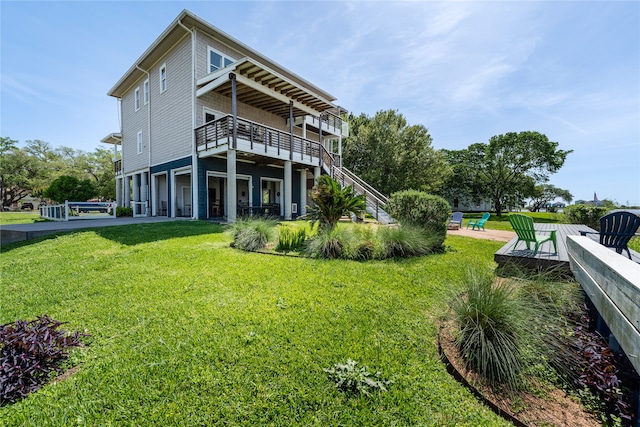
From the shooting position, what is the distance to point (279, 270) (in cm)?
508

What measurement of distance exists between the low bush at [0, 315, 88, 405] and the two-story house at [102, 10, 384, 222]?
31.6ft

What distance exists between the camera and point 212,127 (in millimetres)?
12758

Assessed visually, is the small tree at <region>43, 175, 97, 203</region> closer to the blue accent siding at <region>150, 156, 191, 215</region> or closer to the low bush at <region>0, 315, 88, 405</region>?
the blue accent siding at <region>150, 156, 191, 215</region>

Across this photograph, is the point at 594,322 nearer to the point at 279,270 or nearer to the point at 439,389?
the point at 439,389

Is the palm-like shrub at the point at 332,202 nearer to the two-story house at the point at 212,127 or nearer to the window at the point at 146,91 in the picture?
the two-story house at the point at 212,127

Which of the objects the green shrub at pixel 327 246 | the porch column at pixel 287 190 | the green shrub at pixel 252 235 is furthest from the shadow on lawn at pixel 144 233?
the porch column at pixel 287 190

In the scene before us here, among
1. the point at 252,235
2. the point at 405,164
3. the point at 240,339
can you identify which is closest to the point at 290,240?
the point at 252,235

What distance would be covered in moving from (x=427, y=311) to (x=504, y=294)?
0.97 metres

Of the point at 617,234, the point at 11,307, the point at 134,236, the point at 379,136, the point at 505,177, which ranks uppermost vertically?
the point at 379,136

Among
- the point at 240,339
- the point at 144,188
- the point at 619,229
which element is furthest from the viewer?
the point at 144,188

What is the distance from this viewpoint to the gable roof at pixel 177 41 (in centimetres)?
1262

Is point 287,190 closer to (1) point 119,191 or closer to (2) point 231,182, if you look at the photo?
(2) point 231,182

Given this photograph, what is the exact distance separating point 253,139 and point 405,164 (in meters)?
14.9

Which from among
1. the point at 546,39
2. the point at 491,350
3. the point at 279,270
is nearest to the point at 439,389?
the point at 491,350
